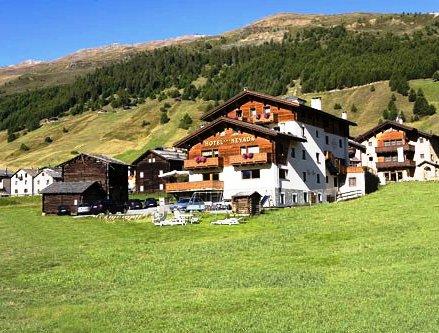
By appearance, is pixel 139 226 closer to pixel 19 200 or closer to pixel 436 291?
pixel 436 291

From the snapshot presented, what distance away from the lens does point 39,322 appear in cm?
2131

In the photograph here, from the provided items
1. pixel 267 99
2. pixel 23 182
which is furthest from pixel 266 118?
pixel 23 182

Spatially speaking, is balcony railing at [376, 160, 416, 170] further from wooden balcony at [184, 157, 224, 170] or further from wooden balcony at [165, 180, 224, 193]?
wooden balcony at [165, 180, 224, 193]

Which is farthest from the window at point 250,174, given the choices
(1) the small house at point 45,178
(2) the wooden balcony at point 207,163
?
(1) the small house at point 45,178

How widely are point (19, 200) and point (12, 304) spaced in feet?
301

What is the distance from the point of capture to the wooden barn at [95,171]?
8925cm

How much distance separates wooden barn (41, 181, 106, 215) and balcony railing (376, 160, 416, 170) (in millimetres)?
50830

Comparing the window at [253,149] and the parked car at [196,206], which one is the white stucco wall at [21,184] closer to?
the window at [253,149]

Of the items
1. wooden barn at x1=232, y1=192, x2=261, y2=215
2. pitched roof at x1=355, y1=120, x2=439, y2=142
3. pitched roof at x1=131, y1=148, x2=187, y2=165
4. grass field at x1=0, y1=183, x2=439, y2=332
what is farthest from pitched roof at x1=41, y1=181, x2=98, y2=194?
pitched roof at x1=355, y1=120, x2=439, y2=142

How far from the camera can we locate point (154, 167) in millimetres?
122000

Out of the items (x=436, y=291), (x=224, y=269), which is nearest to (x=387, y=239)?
(x=224, y=269)

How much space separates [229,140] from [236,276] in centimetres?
4578

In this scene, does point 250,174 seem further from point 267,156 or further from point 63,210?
point 63,210

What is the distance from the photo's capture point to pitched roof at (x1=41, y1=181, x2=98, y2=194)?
8246 centimetres
